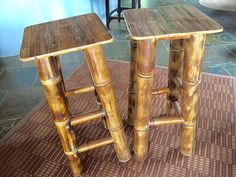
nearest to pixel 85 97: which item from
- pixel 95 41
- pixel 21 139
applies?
pixel 21 139

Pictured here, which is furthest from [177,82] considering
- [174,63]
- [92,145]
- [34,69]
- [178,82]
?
[34,69]

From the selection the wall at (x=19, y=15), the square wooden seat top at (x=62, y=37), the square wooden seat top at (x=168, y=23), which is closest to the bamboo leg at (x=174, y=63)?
the square wooden seat top at (x=168, y=23)

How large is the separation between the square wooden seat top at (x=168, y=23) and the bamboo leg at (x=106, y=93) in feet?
0.58

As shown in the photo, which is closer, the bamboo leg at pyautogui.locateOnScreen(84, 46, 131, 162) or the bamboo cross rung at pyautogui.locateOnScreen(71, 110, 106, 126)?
the bamboo leg at pyautogui.locateOnScreen(84, 46, 131, 162)

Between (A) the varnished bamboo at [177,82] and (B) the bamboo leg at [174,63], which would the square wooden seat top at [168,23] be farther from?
(A) the varnished bamboo at [177,82]

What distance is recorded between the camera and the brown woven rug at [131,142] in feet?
4.38

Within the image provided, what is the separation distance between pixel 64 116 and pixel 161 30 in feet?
1.88

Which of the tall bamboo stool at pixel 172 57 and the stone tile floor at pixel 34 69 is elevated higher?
the tall bamboo stool at pixel 172 57

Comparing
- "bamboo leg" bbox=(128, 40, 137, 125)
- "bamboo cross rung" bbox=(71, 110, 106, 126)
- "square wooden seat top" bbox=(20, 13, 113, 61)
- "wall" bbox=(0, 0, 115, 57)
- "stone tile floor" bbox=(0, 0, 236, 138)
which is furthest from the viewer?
"wall" bbox=(0, 0, 115, 57)

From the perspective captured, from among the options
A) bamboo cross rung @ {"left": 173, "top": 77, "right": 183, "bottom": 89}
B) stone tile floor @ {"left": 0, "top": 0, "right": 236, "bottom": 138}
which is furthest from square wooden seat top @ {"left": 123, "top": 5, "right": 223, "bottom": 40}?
stone tile floor @ {"left": 0, "top": 0, "right": 236, "bottom": 138}

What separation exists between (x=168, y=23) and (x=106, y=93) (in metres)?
0.41

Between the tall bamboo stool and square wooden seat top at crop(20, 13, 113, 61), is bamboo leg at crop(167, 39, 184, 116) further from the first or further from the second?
square wooden seat top at crop(20, 13, 113, 61)

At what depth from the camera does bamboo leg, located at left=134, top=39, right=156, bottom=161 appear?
3.21ft

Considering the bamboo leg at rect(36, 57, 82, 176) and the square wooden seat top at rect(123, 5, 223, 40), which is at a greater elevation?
the square wooden seat top at rect(123, 5, 223, 40)
